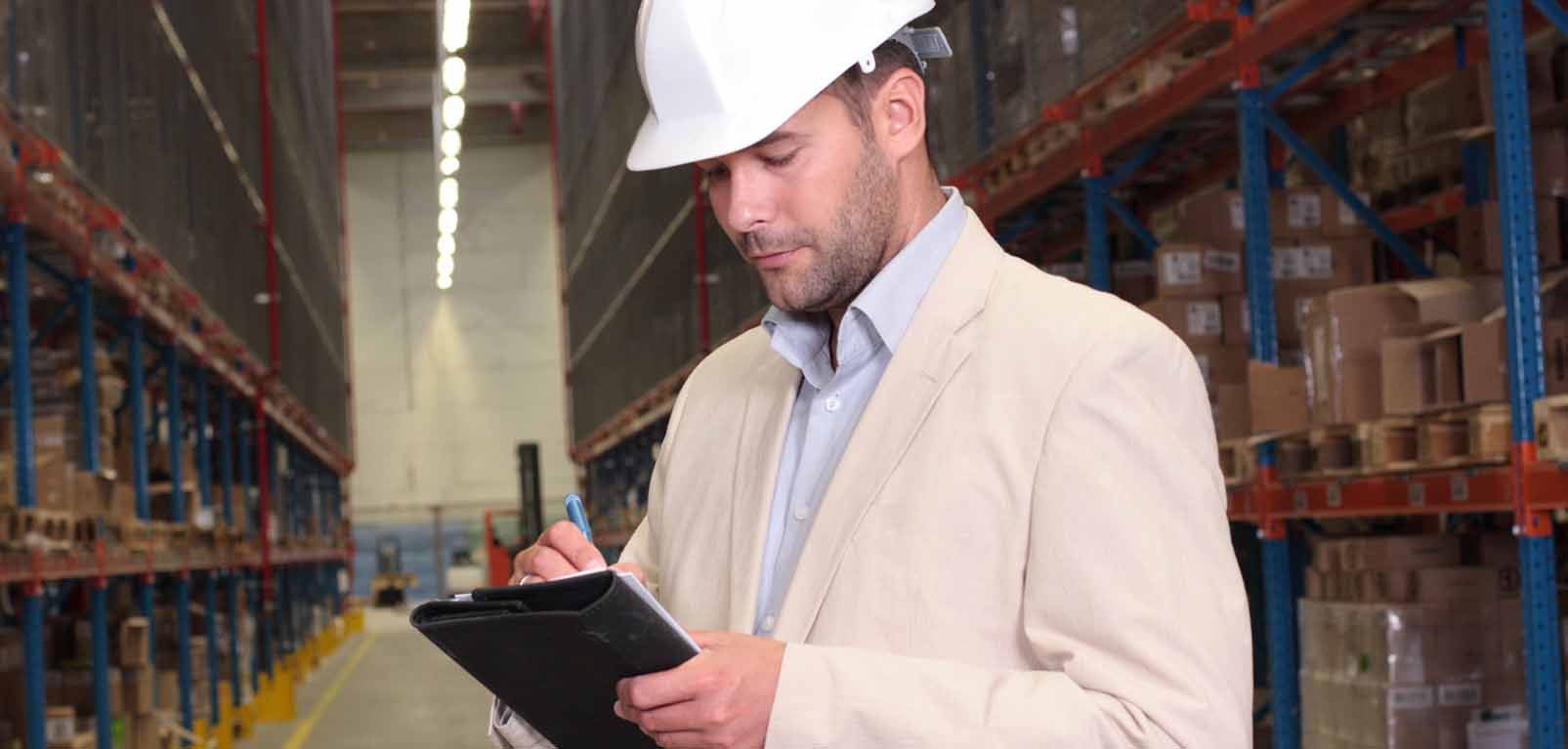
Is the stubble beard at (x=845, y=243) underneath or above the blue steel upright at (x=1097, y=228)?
underneath

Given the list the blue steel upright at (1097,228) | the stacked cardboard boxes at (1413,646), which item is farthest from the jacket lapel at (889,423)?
the blue steel upright at (1097,228)

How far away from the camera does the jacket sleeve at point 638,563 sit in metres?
2.12

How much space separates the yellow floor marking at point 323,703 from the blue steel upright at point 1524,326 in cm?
1166

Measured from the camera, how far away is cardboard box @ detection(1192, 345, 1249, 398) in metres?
7.44

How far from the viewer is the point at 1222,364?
7.46m

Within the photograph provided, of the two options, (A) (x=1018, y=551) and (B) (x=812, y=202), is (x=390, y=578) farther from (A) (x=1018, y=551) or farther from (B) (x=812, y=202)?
→ (A) (x=1018, y=551)

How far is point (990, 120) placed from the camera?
8797mm

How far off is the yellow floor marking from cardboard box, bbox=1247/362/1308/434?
10.3m

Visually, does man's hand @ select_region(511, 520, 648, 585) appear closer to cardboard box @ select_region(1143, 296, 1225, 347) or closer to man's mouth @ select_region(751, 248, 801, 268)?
man's mouth @ select_region(751, 248, 801, 268)

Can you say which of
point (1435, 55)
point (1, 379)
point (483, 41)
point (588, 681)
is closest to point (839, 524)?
A: point (588, 681)

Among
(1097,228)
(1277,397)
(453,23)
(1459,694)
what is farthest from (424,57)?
(1459,694)

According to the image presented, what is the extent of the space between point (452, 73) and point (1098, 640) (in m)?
23.0

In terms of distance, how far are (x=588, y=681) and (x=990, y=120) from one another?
7228 mm

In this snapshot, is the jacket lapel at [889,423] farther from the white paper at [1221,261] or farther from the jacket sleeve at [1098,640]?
the white paper at [1221,261]
